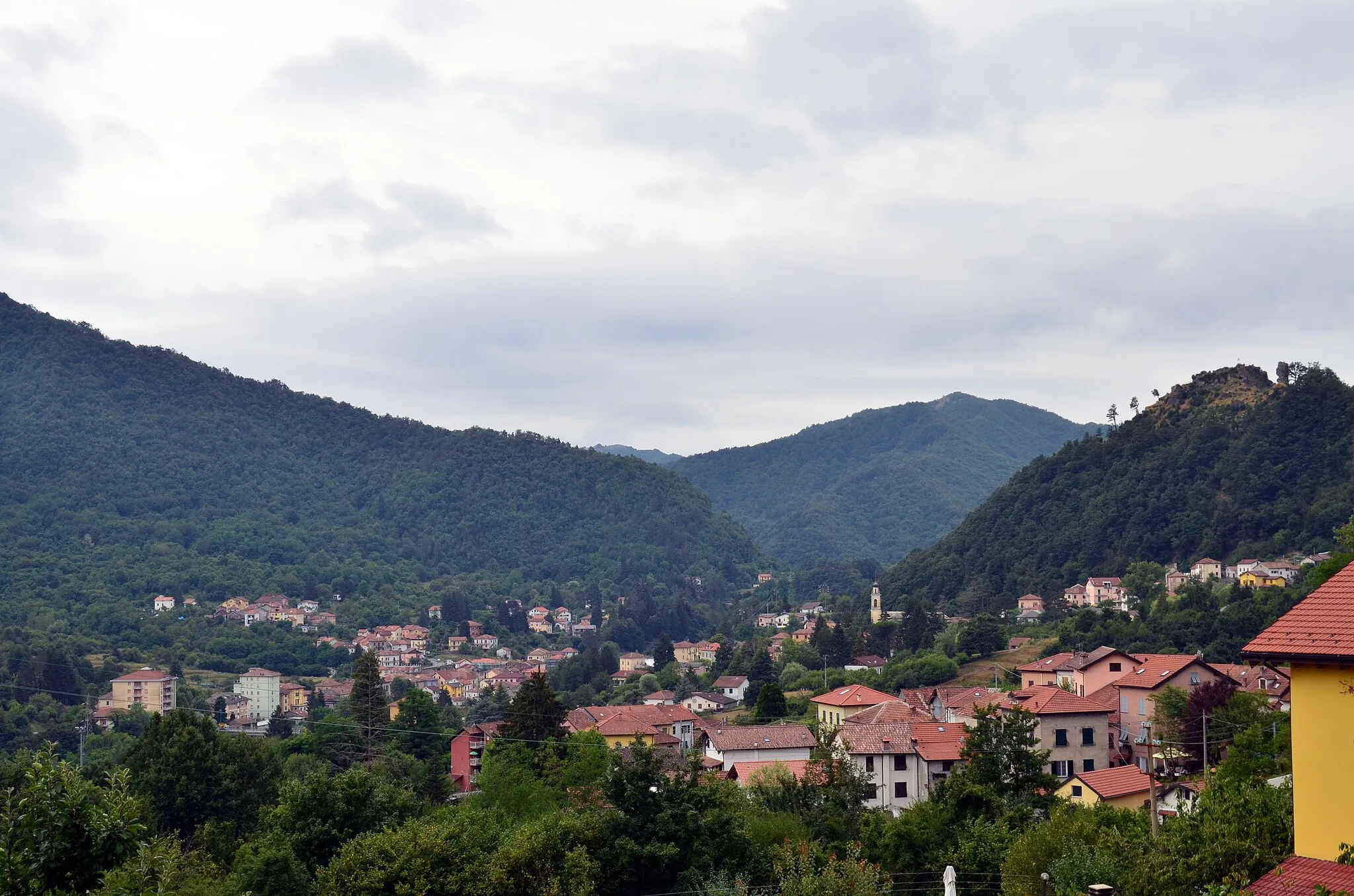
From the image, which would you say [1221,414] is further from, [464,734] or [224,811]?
[224,811]

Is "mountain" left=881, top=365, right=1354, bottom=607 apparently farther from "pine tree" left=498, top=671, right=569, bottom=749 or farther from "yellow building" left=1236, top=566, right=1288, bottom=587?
"pine tree" left=498, top=671, right=569, bottom=749

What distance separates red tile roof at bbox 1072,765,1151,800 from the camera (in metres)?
28.4

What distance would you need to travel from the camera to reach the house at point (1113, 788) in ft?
92.4

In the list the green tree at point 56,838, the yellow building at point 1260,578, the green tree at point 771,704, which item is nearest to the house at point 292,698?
the green tree at point 771,704

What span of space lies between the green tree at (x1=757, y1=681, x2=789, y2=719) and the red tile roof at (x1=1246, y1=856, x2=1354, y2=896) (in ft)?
162

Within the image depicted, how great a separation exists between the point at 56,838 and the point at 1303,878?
766cm

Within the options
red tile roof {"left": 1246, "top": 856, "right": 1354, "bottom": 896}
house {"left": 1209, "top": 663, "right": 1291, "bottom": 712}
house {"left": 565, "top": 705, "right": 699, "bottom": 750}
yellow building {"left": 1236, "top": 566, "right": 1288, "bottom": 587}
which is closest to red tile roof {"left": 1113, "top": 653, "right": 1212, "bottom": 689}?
house {"left": 1209, "top": 663, "right": 1291, "bottom": 712}

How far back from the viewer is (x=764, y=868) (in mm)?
22125

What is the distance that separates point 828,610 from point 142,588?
7657 centimetres

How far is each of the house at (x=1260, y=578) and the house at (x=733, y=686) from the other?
102 ft

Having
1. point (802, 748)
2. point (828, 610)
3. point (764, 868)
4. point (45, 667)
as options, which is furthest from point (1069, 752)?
point (828, 610)

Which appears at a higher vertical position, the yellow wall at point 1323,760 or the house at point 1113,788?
the yellow wall at point 1323,760

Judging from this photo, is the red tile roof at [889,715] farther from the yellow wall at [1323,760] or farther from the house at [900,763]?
the yellow wall at [1323,760]

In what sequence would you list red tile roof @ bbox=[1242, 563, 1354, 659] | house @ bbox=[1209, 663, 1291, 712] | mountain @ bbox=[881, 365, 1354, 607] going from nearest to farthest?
1. red tile roof @ bbox=[1242, 563, 1354, 659]
2. house @ bbox=[1209, 663, 1291, 712]
3. mountain @ bbox=[881, 365, 1354, 607]
